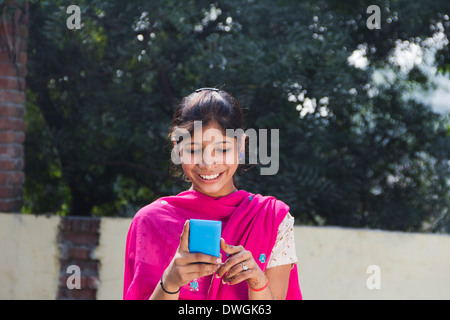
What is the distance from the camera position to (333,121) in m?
4.59

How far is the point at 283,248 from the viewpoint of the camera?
2.05 metres

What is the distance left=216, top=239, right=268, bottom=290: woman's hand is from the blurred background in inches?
87.9

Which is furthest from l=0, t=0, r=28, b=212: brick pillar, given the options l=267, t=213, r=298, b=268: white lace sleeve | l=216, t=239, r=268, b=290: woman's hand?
l=216, t=239, r=268, b=290: woman's hand

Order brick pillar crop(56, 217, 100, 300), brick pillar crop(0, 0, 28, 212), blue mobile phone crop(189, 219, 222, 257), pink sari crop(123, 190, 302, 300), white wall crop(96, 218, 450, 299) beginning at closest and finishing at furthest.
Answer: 1. blue mobile phone crop(189, 219, 222, 257)
2. pink sari crop(123, 190, 302, 300)
3. white wall crop(96, 218, 450, 299)
4. brick pillar crop(56, 217, 100, 300)
5. brick pillar crop(0, 0, 28, 212)

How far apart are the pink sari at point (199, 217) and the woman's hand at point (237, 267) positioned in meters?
0.18

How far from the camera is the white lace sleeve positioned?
2.04 m

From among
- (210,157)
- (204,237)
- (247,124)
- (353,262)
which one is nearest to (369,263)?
(353,262)

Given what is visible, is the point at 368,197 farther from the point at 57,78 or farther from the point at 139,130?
the point at 57,78

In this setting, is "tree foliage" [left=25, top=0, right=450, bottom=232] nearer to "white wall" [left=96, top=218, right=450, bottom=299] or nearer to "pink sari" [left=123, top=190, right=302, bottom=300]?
"white wall" [left=96, top=218, right=450, bottom=299]

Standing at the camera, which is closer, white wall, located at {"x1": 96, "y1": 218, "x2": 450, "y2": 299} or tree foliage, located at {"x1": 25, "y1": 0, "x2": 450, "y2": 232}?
white wall, located at {"x1": 96, "y1": 218, "x2": 450, "y2": 299}

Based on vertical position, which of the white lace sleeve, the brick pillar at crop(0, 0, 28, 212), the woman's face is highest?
the brick pillar at crop(0, 0, 28, 212)
